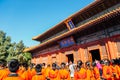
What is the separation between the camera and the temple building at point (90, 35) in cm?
1056

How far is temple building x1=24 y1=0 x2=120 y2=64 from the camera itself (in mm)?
10562

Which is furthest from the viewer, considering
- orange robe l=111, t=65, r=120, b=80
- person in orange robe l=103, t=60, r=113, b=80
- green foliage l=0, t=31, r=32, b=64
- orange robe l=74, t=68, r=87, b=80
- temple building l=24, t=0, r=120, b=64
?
green foliage l=0, t=31, r=32, b=64

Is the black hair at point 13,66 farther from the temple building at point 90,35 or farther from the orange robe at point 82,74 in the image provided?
the temple building at point 90,35

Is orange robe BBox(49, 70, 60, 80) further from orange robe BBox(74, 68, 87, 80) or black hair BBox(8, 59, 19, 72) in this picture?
black hair BBox(8, 59, 19, 72)

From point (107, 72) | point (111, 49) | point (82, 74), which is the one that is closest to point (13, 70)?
point (82, 74)

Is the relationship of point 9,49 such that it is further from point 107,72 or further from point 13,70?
point 13,70

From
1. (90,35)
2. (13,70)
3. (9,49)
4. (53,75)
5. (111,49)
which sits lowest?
(53,75)

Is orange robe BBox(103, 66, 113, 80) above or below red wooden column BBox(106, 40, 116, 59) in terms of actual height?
below

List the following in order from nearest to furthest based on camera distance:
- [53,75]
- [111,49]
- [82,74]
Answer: [82,74] < [53,75] < [111,49]

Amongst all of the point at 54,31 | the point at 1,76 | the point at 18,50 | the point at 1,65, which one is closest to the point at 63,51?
the point at 54,31

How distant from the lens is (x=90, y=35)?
12547mm

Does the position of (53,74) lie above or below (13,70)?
below

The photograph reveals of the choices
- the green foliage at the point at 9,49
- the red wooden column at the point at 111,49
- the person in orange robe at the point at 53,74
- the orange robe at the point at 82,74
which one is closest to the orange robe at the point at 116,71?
the orange robe at the point at 82,74

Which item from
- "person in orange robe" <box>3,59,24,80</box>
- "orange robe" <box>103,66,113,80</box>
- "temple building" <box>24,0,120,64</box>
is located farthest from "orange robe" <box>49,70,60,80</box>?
"temple building" <box>24,0,120,64</box>
